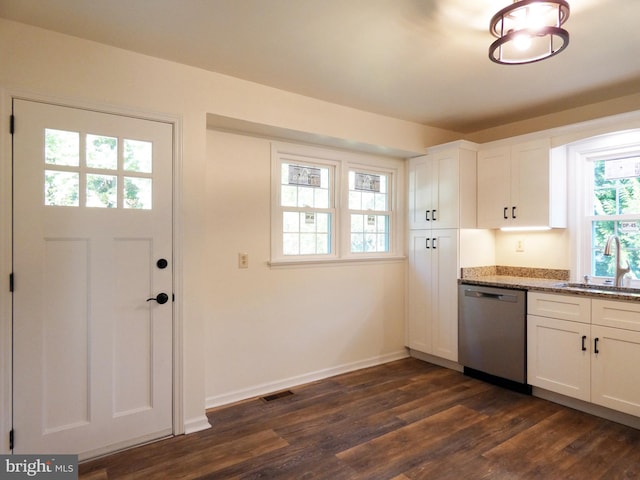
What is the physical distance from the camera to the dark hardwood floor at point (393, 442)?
2111mm

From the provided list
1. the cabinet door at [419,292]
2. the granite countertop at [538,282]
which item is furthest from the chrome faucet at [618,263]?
the cabinet door at [419,292]

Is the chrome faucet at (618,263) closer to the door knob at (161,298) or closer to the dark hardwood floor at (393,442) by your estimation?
the dark hardwood floor at (393,442)

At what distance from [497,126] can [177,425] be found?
160 inches

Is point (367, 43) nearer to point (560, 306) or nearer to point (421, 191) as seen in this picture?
point (421, 191)

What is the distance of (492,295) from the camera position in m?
3.34

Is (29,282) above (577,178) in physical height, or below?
below

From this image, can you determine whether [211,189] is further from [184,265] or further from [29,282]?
[29,282]

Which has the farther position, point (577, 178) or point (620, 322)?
point (577, 178)

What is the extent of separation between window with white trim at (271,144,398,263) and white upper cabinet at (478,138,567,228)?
939 mm

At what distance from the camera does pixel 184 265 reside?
8.36ft

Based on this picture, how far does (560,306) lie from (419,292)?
4.46 feet

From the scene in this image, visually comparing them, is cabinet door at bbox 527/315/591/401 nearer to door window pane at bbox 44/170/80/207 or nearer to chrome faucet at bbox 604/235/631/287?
chrome faucet at bbox 604/235/631/287

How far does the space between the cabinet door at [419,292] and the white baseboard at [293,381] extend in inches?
11.4

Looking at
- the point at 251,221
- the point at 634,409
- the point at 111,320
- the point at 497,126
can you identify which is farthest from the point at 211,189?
the point at 634,409
